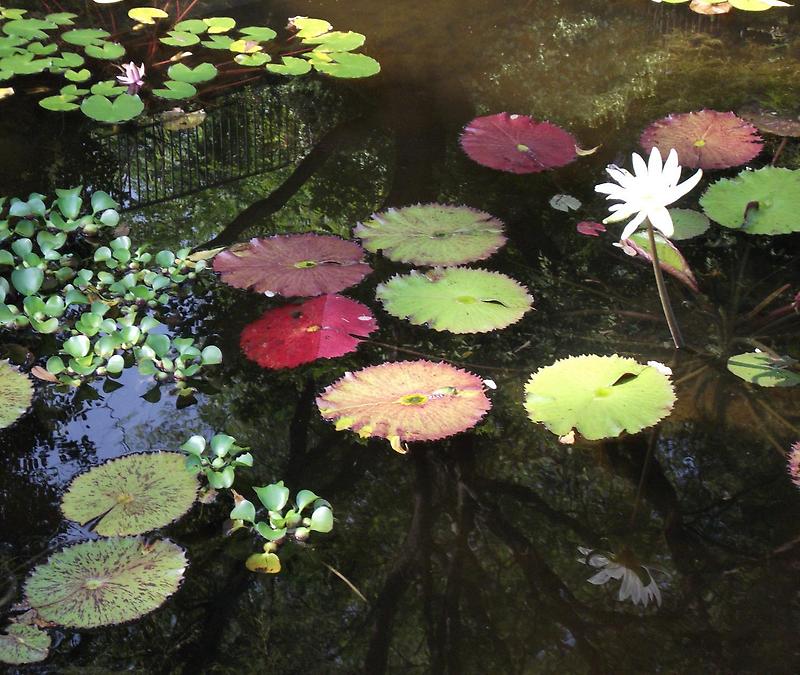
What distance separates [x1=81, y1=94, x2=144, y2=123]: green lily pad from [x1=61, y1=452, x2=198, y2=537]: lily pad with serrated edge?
1988 mm

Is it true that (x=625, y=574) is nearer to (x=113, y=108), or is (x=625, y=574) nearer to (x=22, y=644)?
(x=22, y=644)

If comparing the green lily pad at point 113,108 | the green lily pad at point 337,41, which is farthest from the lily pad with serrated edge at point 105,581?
the green lily pad at point 337,41

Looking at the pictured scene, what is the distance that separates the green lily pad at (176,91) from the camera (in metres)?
3.63

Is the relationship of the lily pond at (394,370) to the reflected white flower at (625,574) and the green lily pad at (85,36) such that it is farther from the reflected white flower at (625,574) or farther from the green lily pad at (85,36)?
the green lily pad at (85,36)

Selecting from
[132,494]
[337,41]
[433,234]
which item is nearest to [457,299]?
[433,234]

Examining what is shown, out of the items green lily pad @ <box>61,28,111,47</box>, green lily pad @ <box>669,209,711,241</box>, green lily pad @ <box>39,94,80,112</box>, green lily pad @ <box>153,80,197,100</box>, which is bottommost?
green lily pad @ <box>669,209,711,241</box>

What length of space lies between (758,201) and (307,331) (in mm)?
1582

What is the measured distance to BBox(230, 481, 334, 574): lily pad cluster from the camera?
1754 mm

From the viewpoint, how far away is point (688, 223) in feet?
9.30

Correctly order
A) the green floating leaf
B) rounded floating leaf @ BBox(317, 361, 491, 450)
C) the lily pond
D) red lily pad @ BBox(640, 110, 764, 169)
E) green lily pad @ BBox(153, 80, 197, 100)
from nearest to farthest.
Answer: the lily pond < rounded floating leaf @ BBox(317, 361, 491, 450) < the green floating leaf < red lily pad @ BBox(640, 110, 764, 169) < green lily pad @ BBox(153, 80, 197, 100)

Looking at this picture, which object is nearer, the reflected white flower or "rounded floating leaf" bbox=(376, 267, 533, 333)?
the reflected white flower

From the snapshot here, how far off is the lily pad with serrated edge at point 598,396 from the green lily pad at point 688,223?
0.76 meters

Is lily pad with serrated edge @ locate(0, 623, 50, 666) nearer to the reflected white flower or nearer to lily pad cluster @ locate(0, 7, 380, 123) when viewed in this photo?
the reflected white flower

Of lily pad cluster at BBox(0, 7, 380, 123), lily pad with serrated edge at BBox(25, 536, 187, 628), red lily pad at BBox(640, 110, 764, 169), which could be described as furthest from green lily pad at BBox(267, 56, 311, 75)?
lily pad with serrated edge at BBox(25, 536, 187, 628)
